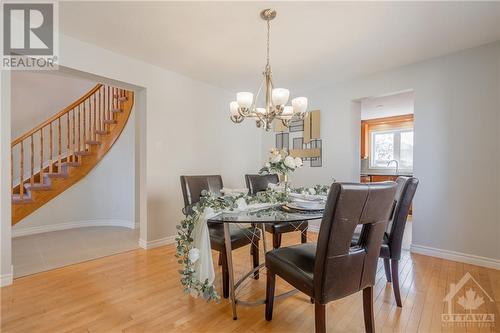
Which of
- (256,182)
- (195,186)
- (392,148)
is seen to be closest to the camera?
(195,186)

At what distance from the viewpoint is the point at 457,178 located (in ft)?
8.87

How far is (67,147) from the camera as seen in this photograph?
Answer: 4094mm

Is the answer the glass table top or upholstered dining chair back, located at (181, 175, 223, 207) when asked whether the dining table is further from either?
upholstered dining chair back, located at (181, 175, 223, 207)

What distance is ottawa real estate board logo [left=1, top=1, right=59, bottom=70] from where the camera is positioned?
2.04 metres

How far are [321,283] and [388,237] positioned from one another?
3.15 ft

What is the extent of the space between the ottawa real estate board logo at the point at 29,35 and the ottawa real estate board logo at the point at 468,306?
3810 millimetres

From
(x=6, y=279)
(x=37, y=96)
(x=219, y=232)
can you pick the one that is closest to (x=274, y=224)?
(x=219, y=232)

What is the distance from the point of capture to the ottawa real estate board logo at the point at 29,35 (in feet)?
6.71

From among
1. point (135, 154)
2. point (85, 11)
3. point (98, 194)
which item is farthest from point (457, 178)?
point (98, 194)

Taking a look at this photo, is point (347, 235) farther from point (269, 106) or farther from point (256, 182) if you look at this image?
point (256, 182)

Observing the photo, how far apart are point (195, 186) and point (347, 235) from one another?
1.54 metres

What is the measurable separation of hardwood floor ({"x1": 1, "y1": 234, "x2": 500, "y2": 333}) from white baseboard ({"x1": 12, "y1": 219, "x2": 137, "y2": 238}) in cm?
167

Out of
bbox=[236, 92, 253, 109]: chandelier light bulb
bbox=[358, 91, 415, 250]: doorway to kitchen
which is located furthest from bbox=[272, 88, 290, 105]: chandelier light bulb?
bbox=[358, 91, 415, 250]: doorway to kitchen

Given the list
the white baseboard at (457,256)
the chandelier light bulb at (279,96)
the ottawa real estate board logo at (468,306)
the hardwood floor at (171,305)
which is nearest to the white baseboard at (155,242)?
the hardwood floor at (171,305)
